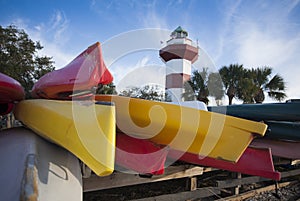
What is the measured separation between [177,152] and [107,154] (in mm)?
977

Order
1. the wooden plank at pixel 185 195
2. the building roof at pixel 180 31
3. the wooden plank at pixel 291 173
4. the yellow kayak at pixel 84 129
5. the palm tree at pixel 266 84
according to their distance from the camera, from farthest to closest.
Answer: the building roof at pixel 180 31
the palm tree at pixel 266 84
the wooden plank at pixel 291 173
the wooden plank at pixel 185 195
the yellow kayak at pixel 84 129

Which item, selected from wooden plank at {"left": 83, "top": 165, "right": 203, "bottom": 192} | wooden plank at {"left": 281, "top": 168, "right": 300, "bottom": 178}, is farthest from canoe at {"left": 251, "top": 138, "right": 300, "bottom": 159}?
wooden plank at {"left": 281, "top": 168, "right": 300, "bottom": 178}

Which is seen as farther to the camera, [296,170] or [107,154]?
[296,170]

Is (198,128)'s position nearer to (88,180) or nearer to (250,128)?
(250,128)

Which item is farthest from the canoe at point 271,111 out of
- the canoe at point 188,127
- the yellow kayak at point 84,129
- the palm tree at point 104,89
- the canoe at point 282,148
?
the yellow kayak at point 84,129

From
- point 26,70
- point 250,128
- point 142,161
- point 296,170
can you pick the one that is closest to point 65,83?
point 142,161

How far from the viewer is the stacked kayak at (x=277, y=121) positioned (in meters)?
2.21

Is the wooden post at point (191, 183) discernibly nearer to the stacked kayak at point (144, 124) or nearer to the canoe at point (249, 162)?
the canoe at point (249, 162)

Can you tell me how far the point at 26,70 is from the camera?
10570mm

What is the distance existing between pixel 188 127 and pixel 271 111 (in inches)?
47.8

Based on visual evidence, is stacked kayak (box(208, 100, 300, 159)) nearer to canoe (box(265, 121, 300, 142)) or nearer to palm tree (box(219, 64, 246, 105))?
canoe (box(265, 121, 300, 142))

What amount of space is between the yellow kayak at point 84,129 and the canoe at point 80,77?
24 centimetres

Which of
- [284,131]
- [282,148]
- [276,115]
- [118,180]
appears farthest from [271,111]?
[118,180]

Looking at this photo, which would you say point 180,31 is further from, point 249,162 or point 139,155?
point 139,155
